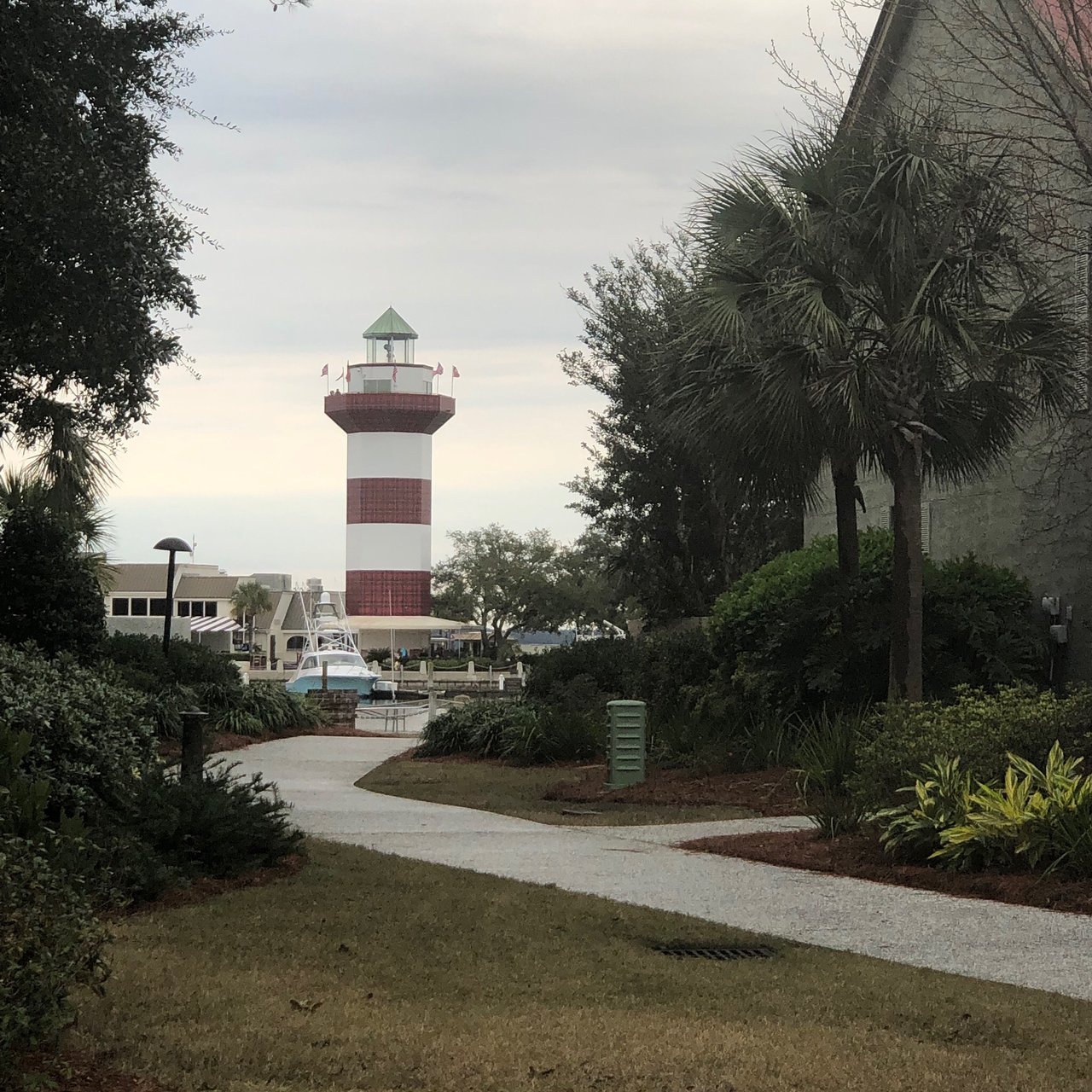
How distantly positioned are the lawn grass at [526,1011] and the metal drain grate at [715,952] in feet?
0.31

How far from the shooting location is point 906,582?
17.1 metres

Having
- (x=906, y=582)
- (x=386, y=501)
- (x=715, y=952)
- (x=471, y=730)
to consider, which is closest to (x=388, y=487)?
(x=386, y=501)

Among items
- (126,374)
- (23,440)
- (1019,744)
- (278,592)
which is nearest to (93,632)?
(23,440)

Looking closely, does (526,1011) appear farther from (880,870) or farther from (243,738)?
(243,738)

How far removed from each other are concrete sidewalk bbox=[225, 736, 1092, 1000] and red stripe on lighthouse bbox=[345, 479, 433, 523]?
5120cm

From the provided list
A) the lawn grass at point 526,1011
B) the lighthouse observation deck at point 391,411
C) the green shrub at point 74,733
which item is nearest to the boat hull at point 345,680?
the lighthouse observation deck at point 391,411

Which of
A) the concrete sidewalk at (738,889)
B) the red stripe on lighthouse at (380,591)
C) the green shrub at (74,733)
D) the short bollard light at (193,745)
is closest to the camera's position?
the concrete sidewalk at (738,889)

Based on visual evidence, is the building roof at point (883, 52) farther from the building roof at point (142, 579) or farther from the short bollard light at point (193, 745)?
the building roof at point (142, 579)

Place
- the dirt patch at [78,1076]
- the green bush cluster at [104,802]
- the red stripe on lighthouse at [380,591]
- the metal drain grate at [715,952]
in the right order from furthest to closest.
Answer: the red stripe on lighthouse at [380,591] < the metal drain grate at [715,952] < the green bush cluster at [104,802] < the dirt patch at [78,1076]

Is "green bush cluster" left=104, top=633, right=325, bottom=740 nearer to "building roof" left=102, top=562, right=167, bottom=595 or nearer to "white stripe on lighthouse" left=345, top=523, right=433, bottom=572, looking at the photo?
"white stripe on lighthouse" left=345, top=523, right=433, bottom=572

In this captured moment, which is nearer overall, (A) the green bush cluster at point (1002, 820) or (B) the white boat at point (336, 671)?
(A) the green bush cluster at point (1002, 820)

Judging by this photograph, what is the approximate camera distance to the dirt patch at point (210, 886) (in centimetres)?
857

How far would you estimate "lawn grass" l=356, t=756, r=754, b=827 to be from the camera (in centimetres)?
1466

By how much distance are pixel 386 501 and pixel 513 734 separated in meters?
45.6
